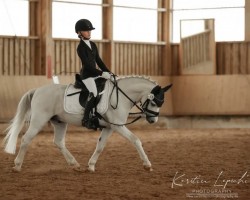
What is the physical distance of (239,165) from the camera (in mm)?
10867

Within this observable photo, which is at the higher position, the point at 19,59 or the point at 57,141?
the point at 19,59

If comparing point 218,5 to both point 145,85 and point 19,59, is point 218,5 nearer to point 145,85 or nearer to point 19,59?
point 19,59

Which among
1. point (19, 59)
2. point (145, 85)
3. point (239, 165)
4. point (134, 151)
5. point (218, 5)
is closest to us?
point (145, 85)

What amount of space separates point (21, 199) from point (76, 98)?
305 centimetres

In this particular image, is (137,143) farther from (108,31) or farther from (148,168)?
(108,31)

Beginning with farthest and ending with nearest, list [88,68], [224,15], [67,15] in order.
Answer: [224,15] → [67,15] → [88,68]

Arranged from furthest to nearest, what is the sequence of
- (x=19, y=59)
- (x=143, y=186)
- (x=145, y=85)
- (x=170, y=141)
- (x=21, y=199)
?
(x=19, y=59)
(x=170, y=141)
(x=145, y=85)
(x=143, y=186)
(x=21, y=199)

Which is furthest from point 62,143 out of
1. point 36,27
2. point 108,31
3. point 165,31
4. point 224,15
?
point 165,31

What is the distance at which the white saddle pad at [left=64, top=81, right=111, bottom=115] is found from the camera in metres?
10.1

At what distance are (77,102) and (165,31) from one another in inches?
477

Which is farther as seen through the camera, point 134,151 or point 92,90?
point 134,151

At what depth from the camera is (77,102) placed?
33.8ft

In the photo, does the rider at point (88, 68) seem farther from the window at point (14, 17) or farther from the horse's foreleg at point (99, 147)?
the window at point (14, 17)

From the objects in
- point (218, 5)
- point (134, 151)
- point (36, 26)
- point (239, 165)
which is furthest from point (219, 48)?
point (239, 165)
